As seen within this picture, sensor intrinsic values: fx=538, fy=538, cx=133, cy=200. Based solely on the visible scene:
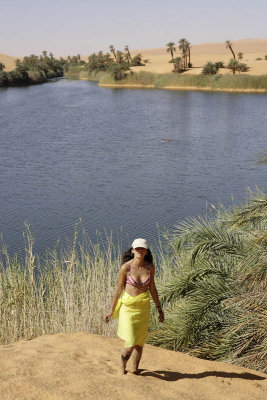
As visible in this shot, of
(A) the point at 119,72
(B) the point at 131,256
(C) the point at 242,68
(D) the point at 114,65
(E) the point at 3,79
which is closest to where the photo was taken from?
(B) the point at 131,256

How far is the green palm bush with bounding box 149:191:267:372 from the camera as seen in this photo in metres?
6.90

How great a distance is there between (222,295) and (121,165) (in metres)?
19.7

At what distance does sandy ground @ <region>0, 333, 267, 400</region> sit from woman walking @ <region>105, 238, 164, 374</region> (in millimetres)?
385

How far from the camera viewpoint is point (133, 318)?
5457 mm

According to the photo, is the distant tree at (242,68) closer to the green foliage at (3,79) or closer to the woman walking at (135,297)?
the green foliage at (3,79)

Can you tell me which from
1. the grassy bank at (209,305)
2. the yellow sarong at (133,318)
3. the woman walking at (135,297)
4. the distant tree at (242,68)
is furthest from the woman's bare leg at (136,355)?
the distant tree at (242,68)

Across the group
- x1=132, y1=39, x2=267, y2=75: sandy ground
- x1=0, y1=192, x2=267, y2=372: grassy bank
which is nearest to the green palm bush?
x1=0, y1=192, x2=267, y2=372: grassy bank

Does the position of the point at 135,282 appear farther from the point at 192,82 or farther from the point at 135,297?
the point at 192,82

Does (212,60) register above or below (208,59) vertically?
below

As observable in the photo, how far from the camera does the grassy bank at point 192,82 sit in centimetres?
6319

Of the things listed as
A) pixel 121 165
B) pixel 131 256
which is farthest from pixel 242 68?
pixel 131 256

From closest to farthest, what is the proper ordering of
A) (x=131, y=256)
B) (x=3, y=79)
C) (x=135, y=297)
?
(x=135, y=297) < (x=131, y=256) < (x=3, y=79)

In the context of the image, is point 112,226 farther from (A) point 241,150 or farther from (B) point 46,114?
(B) point 46,114

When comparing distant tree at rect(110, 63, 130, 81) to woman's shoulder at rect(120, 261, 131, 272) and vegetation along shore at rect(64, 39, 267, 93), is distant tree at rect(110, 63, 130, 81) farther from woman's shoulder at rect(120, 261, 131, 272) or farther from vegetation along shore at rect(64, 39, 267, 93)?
woman's shoulder at rect(120, 261, 131, 272)
